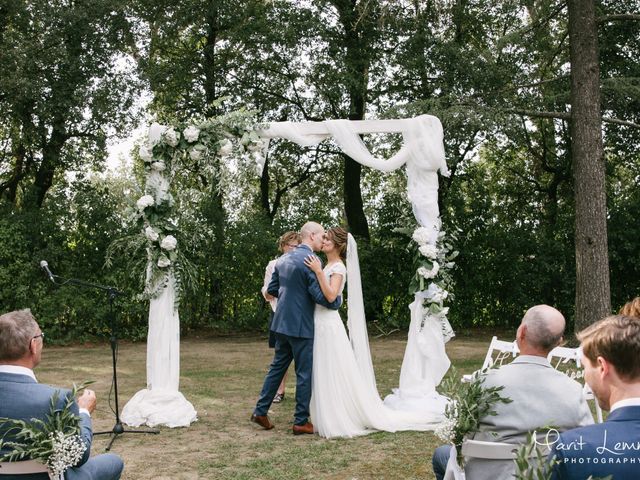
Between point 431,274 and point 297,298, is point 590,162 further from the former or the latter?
point 297,298

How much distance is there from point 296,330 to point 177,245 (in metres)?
1.71

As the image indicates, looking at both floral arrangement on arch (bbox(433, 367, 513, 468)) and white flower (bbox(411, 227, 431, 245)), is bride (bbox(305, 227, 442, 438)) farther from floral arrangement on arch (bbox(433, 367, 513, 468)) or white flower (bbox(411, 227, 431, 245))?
floral arrangement on arch (bbox(433, 367, 513, 468))

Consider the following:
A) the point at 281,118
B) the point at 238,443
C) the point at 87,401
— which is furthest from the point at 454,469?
the point at 281,118

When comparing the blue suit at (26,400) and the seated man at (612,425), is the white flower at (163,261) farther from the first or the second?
the seated man at (612,425)

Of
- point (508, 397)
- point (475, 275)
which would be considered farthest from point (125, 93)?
point (508, 397)

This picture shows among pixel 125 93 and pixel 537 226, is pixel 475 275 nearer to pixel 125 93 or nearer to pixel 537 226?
pixel 537 226

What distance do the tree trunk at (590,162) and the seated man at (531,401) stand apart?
7.82m

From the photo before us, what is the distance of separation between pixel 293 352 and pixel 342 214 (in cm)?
1363

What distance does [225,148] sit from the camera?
7395mm

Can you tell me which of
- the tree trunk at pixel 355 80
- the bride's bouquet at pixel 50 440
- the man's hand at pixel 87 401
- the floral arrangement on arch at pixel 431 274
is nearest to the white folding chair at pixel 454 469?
the bride's bouquet at pixel 50 440

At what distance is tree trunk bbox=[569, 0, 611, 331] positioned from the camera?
1030 cm

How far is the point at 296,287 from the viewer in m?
6.56

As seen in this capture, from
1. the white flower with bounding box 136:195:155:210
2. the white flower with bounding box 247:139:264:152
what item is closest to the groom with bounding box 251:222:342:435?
the white flower with bounding box 247:139:264:152

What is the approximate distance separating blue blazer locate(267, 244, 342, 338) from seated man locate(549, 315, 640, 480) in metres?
4.30
